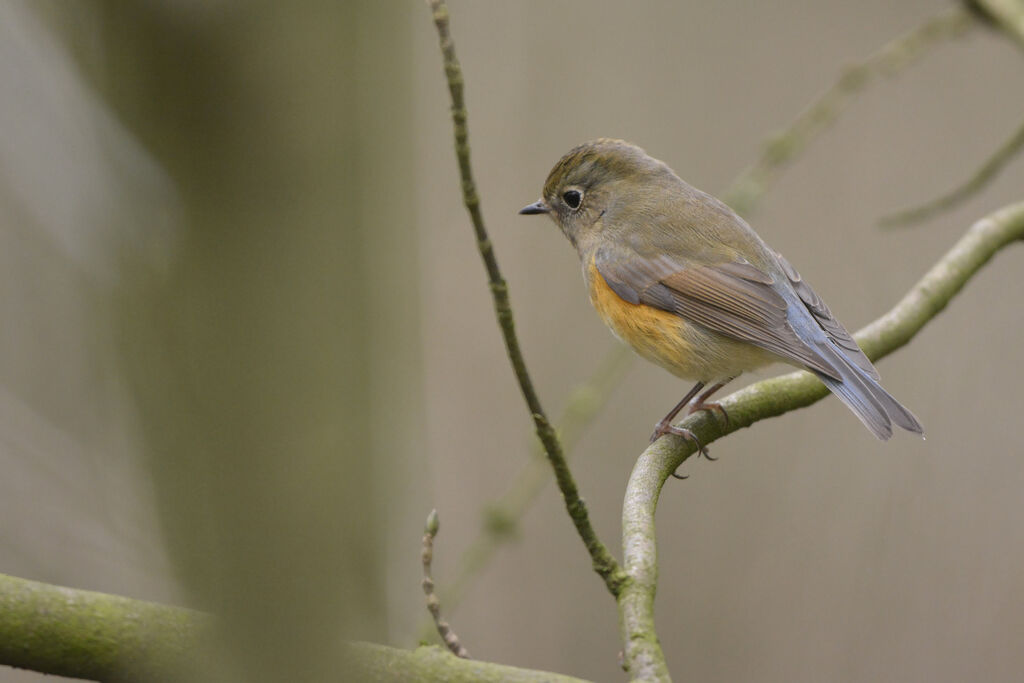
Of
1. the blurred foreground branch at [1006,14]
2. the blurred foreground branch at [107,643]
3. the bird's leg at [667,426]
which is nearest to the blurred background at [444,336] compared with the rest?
the blurred foreground branch at [107,643]

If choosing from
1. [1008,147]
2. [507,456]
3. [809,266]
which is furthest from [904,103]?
[507,456]

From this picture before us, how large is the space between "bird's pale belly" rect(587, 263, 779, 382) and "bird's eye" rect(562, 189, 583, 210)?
0.64 m

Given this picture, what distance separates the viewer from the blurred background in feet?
3.95

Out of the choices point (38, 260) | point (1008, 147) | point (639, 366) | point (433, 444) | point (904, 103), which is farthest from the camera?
point (904, 103)

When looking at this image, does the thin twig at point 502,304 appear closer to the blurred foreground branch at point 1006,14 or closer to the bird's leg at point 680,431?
the bird's leg at point 680,431

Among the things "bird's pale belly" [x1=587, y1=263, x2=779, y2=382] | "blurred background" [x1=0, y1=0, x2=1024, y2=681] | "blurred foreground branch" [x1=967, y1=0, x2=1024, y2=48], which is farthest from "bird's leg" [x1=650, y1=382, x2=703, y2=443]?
"blurred foreground branch" [x1=967, y1=0, x2=1024, y2=48]

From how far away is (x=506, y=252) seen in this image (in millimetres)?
5105

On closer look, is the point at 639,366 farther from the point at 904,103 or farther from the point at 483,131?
the point at 904,103

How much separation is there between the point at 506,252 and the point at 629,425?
1.04 m

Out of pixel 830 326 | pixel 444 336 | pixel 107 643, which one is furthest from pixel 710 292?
pixel 107 643

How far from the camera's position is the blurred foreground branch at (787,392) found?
7.72ft

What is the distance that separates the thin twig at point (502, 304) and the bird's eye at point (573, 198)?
217 cm

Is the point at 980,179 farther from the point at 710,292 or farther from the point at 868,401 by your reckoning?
the point at 868,401

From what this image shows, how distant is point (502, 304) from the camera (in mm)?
1930
